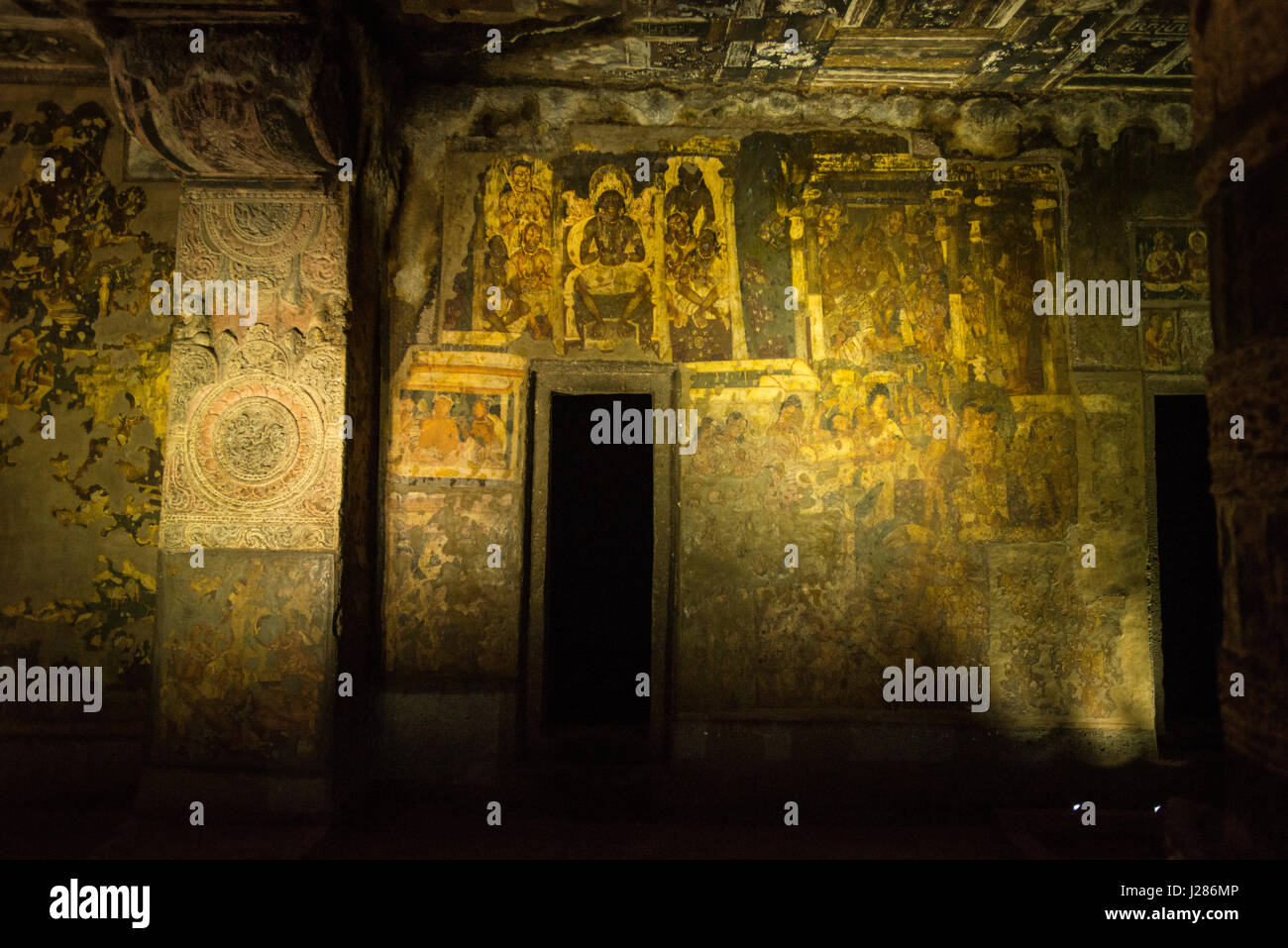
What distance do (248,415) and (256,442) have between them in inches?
6.1

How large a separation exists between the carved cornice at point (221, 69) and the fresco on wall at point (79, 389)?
103 centimetres

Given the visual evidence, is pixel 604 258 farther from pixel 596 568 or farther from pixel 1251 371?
pixel 1251 371

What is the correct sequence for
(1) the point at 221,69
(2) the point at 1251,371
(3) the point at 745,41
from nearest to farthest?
(2) the point at 1251,371
(1) the point at 221,69
(3) the point at 745,41

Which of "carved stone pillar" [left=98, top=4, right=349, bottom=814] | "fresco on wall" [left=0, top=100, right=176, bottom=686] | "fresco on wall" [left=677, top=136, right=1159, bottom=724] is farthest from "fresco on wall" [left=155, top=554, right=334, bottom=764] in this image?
"fresco on wall" [left=677, top=136, right=1159, bottom=724]

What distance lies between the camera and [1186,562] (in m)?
5.55

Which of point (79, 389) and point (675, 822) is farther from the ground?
point (79, 389)

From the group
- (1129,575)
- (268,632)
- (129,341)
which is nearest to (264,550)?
(268,632)

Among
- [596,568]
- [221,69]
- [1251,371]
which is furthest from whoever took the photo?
[596,568]

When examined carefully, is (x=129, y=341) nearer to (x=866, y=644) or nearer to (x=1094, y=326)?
(x=866, y=644)

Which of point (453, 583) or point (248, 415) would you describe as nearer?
point (248, 415)

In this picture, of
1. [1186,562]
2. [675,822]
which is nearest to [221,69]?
[675,822]

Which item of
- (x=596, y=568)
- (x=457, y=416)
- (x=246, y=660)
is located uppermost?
(x=457, y=416)

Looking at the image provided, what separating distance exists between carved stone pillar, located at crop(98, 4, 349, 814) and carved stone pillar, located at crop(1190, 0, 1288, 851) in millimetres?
3675

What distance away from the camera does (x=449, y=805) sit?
14.1 feet
